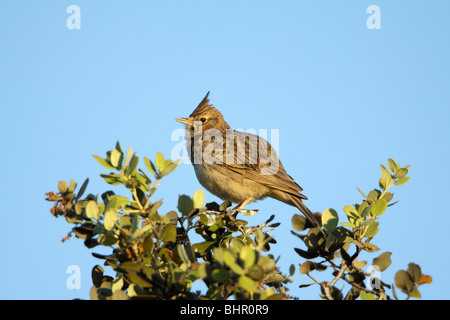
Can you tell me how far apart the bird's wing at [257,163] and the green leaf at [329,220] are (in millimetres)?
2705

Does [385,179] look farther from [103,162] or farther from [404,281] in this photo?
[103,162]

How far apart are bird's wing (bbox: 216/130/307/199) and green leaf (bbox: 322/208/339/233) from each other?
8.87 feet

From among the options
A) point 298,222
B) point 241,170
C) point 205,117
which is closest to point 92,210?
point 298,222

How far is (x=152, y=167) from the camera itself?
3395mm

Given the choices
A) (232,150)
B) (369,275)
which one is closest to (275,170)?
(232,150)

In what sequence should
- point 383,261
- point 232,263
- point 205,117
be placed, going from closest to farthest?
1. point 232,263
2. point 383,261
3. point 205,117

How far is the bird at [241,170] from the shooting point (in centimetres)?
711

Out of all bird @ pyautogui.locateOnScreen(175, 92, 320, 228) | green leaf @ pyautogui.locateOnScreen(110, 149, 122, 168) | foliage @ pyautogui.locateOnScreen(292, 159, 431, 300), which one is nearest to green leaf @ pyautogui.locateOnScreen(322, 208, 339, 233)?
foliage @ pyautogui.locateOnScreen(292, 159, 431, 300)

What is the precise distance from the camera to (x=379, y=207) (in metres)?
4.09

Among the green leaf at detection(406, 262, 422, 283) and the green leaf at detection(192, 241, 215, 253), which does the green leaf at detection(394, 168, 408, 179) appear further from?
the green leaf at detection(192, 241, 215, 253)

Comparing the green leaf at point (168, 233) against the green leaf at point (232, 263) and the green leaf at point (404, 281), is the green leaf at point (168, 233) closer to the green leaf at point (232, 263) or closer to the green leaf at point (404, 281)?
the green leaf at point (232, 263)

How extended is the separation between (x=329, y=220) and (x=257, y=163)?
3.50 m

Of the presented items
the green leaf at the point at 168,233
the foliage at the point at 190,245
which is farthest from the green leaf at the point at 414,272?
the green leaf at the point at 168,233
